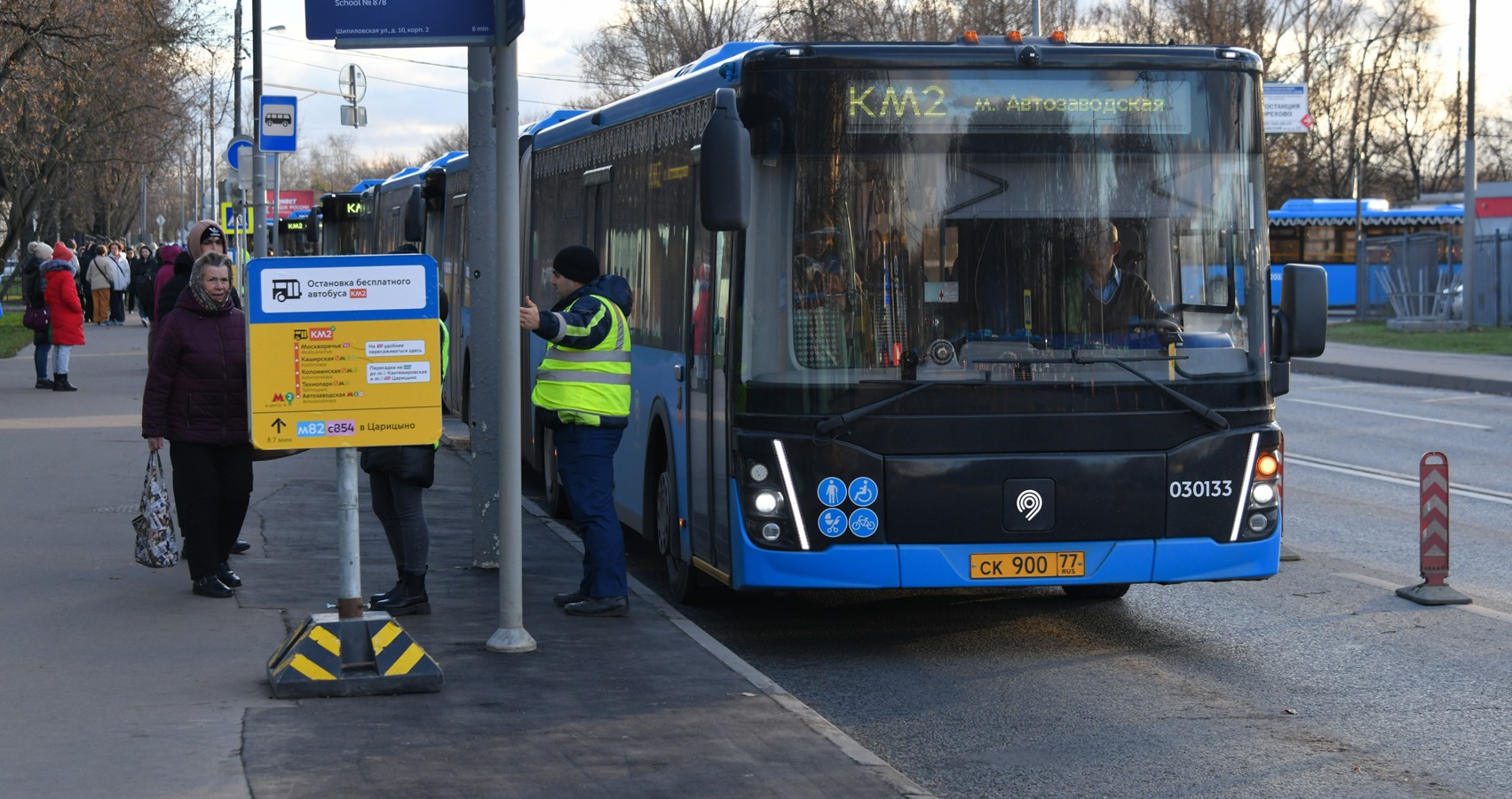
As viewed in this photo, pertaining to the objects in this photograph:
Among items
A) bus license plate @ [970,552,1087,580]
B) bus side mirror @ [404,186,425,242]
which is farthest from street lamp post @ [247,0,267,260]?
bus license plate @ [970,552,1087,580]

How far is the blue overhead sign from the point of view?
26.5 feet

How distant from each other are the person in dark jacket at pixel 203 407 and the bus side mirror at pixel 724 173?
8.66 ft

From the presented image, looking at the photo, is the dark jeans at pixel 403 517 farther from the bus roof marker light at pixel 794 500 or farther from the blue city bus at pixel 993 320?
the bus roof marker light at pixel 794 500

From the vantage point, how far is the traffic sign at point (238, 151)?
92.5 ft

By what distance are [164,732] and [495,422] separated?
4.36 meters

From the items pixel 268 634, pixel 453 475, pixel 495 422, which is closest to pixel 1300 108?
pixel 453 475

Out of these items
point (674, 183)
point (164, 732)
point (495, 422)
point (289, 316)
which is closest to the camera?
point (164, 732)

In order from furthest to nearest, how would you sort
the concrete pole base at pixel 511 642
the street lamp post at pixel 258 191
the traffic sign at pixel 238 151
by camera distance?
the traffic sign at pixel 238 151 < the street lamp post at pixel 258 191 < the concrete pole base at pixel 511 642

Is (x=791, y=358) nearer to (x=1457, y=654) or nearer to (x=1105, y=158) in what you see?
(x=1105, y=158)

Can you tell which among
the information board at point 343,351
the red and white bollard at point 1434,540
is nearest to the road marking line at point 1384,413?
the red and white bollard at point 1434,540

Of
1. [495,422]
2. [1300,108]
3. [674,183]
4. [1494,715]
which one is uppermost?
[1300,108]

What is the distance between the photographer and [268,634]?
26.5ft

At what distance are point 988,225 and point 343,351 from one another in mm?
2814

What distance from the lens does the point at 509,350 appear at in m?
7.72
